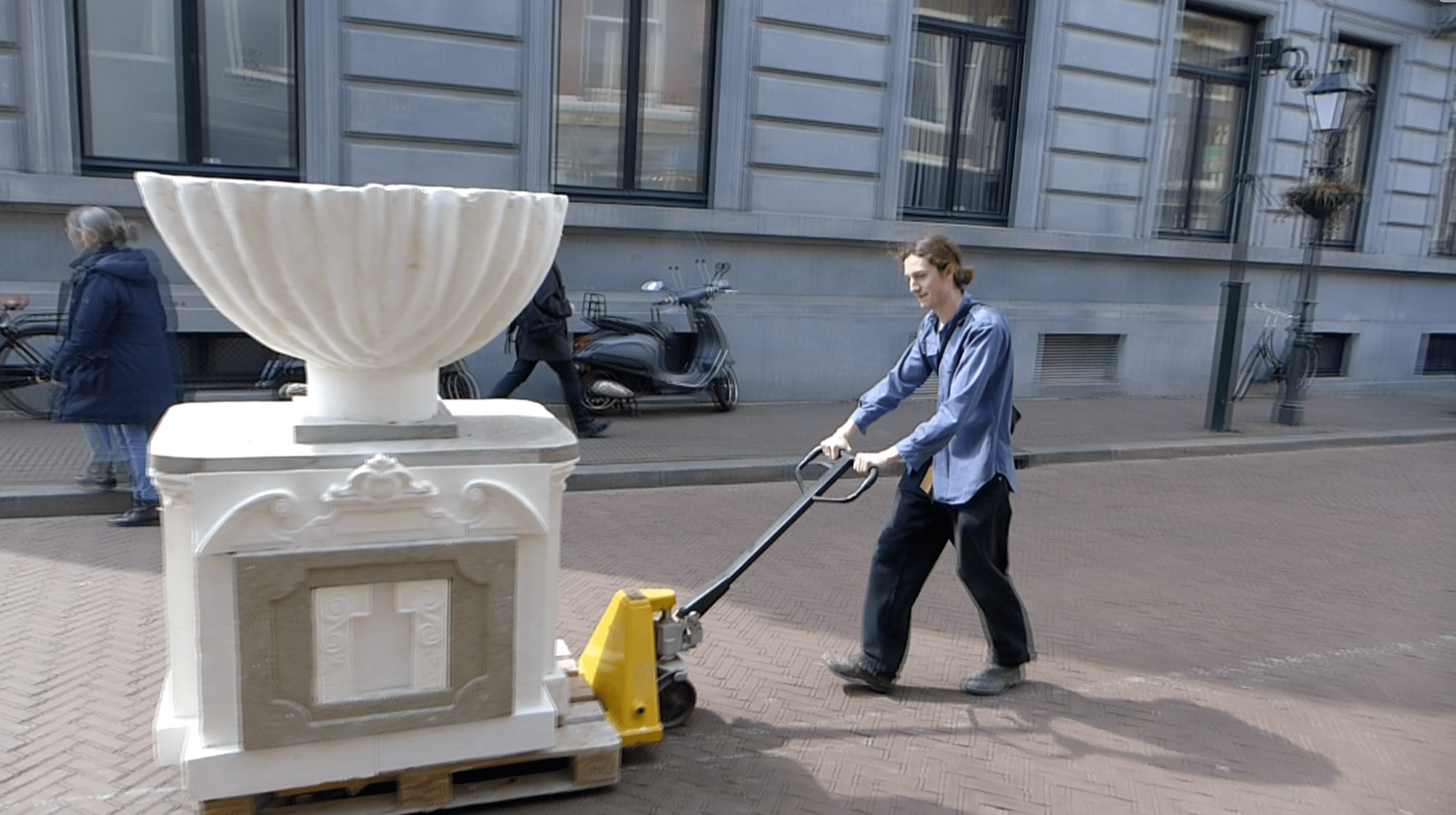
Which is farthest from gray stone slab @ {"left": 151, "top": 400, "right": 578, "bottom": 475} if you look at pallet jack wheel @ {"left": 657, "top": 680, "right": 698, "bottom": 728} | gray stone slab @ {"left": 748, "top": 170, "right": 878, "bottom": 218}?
gray stone slab @ {"left": 748, "top": 170, "right": 878, "bottom": 218}

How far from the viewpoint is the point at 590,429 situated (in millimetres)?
8734

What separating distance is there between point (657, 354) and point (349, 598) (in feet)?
22.7

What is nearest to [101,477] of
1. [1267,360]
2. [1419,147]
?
[1267,360]

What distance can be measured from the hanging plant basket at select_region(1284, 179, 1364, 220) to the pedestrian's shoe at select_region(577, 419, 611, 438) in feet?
27.1

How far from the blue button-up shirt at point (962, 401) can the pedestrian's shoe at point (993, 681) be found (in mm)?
810

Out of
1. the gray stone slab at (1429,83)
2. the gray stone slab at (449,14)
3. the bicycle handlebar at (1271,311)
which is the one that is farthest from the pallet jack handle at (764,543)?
the gray stone slab at (1429,83)

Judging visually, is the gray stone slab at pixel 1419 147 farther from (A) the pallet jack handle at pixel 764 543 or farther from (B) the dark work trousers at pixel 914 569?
(A) the pallet jack handle at pixel 764 543

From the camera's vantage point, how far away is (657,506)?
23.6 ft

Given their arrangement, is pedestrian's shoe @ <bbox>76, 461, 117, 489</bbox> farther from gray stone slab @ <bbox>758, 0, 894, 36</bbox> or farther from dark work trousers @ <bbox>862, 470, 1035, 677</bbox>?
gray stone slab @ <bbox>758, 0, 894, 36</bbox>

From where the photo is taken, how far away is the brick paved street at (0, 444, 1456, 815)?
355 cm

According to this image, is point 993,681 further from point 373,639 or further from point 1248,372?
point 1248,372

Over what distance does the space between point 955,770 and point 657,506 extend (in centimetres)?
375

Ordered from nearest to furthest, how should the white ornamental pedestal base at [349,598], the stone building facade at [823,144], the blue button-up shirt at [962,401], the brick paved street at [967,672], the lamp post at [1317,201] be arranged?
the white ornamental pedestal base at [349,598] < the brick paved street at [967,672] < the blue button-up shirt at [962,401] < the stone building facade at [823,144] < the lamp post at [1317,201]

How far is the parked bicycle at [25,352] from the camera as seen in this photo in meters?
8.03
